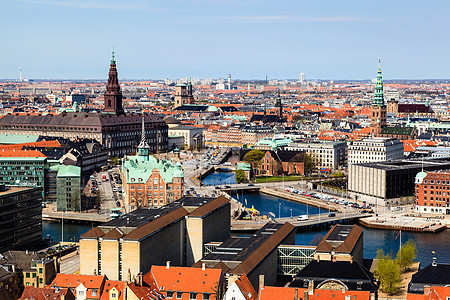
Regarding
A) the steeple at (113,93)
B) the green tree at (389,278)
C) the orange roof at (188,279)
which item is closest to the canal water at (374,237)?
the green tree at (389,278)

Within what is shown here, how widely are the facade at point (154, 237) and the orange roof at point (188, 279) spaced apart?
8.62ft

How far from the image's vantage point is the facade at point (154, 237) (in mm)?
36062

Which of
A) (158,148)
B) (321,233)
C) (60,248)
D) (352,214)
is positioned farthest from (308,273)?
(158,148)

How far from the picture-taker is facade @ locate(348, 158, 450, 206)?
65.9 meters

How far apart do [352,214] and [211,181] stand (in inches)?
906

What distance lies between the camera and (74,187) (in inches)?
2360

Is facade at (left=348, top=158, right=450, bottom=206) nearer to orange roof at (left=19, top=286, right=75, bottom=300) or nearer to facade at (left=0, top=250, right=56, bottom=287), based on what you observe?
facade at (left=0, top=250, right=56, bottom=287)

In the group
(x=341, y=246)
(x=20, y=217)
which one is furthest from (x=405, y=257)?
(x=20, y=217)

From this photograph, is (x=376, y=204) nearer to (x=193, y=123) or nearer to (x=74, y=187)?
(x=74, y=187)

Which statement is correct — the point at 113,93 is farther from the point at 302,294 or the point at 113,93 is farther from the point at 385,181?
the point at 302,294

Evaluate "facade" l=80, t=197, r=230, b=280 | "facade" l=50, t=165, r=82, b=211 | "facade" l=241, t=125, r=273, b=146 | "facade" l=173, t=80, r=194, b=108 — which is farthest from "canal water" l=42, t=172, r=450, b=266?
"facade" l=173, t=80, r=194, b=108

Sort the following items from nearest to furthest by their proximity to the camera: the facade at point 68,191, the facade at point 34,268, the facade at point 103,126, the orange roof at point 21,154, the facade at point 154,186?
the facade at point 34,268
the facade at point 68,191
the facade at point 154,186
the orange roof at point 21,154
the facade at point 103,126

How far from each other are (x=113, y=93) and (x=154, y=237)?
224 ft

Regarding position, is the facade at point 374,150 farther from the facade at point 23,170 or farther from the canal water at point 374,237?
the facade at point 23,170
